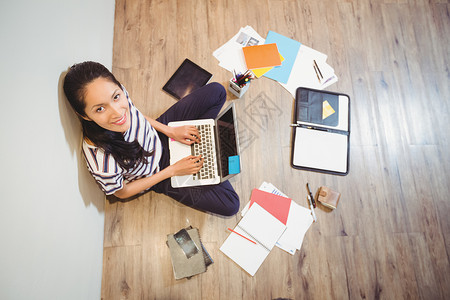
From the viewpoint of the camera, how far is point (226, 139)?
51.3 inches

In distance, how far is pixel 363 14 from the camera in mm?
1913

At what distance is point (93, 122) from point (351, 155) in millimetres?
1521

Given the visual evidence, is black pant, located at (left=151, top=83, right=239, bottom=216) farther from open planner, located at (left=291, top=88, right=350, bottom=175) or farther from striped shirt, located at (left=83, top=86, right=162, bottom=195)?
open planner, located at (left=291, top=88, right=350, bottom=175)

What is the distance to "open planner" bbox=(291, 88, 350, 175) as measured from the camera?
5.27 ft

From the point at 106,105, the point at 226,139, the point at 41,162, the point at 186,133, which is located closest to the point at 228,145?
the point at 226,139

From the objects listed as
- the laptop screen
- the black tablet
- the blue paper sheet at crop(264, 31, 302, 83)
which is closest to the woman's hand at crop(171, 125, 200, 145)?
the laptop screen

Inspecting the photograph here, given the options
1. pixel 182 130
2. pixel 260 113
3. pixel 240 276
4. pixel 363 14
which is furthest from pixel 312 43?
pixel 240 276

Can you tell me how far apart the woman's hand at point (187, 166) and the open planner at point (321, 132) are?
0.65 meters

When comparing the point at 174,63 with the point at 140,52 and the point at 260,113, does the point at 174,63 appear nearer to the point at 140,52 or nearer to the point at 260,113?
the point at 140,52

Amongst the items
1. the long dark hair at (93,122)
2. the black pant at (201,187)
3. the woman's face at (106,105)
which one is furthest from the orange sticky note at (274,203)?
the woman's face at (106,105)

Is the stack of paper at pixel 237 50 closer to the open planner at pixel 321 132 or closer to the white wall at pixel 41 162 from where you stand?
the open planner at pixel 321 132

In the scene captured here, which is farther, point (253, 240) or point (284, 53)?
point (284, 53)

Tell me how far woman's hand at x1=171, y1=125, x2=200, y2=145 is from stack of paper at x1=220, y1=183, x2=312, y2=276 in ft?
1.68

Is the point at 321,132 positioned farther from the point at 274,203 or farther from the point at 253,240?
the point at 253,240
